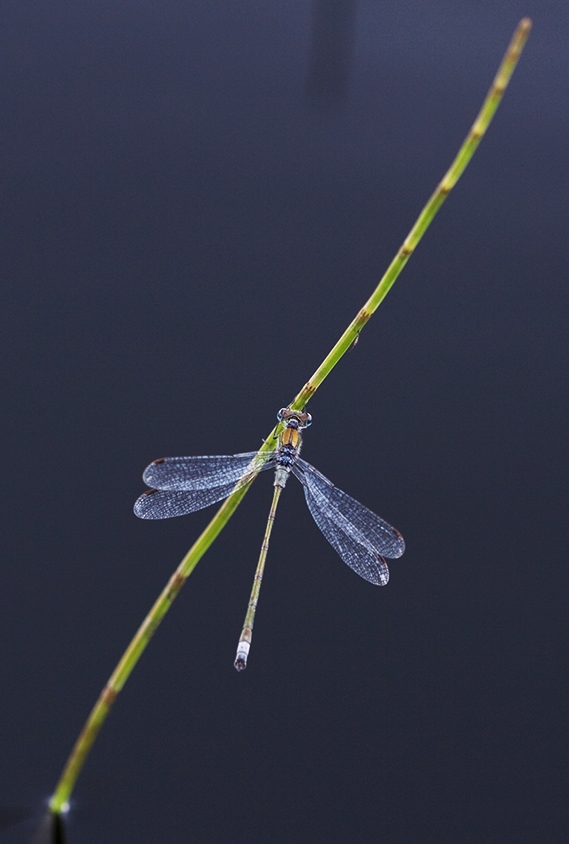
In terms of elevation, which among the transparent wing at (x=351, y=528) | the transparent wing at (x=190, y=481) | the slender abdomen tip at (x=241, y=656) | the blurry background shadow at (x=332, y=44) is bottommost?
the slender abdomen tip at (x=241, y=656)

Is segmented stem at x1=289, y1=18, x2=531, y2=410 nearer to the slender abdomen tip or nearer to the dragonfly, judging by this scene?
the dragonfly

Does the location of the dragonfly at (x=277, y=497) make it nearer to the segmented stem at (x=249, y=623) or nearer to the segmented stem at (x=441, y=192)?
the segmented stem at (x=249, y=623)

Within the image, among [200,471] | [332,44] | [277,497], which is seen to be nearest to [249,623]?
[277,497]

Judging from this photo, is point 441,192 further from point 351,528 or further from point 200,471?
point 351,528

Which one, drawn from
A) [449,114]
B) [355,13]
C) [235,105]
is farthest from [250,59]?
[449,114]

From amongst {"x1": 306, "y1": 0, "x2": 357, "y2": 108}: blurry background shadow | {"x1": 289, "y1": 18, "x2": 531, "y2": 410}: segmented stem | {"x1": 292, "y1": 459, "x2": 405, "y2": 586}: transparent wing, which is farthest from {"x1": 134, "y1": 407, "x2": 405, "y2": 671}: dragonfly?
{"x1": 306, "y1": 0, "x2": 357, "y2": 108}: blurry background shadow

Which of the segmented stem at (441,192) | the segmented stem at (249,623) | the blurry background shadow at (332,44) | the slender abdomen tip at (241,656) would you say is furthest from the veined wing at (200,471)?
the blurry background shadow at (332,44)
